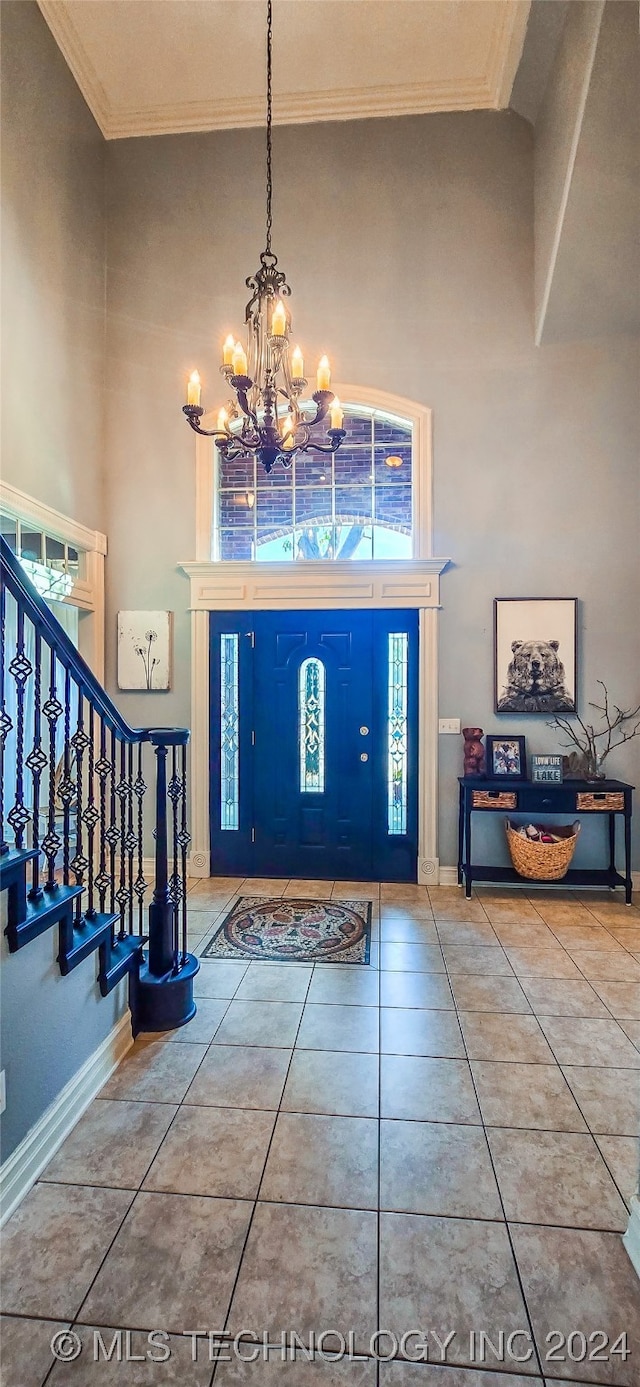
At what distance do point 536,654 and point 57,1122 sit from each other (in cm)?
389

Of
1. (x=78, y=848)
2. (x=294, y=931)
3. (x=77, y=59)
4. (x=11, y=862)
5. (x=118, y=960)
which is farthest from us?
(x=77, y=59)

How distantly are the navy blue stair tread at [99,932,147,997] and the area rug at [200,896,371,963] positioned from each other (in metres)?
0.83

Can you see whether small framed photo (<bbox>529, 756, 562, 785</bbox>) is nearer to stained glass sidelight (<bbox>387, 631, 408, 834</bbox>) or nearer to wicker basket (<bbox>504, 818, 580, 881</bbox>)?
wicker basket (<bbox>504, 818, 580, 881</bbox>)

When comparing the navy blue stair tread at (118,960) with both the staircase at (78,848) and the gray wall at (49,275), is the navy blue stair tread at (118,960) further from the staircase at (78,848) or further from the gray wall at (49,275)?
the gray wall at (49,275)

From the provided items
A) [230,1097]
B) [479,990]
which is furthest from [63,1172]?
[479,990]

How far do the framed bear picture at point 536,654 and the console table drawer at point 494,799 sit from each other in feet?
2.15

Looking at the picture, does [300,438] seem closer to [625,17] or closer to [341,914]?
[625,17]

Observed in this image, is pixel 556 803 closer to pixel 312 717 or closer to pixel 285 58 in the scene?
pixel 312 717

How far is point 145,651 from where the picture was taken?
183 inches

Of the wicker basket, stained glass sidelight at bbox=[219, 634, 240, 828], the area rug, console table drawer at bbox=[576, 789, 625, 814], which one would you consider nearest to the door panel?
stained glass sidelight at bbox=[219, 634, 240, 828]

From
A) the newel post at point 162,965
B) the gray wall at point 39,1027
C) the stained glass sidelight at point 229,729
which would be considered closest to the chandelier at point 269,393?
the newel post at point 162,965

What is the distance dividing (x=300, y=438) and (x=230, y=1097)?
3240mm

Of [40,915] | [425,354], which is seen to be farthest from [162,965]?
[425,354]

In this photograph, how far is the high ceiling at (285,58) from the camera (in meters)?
3.95
